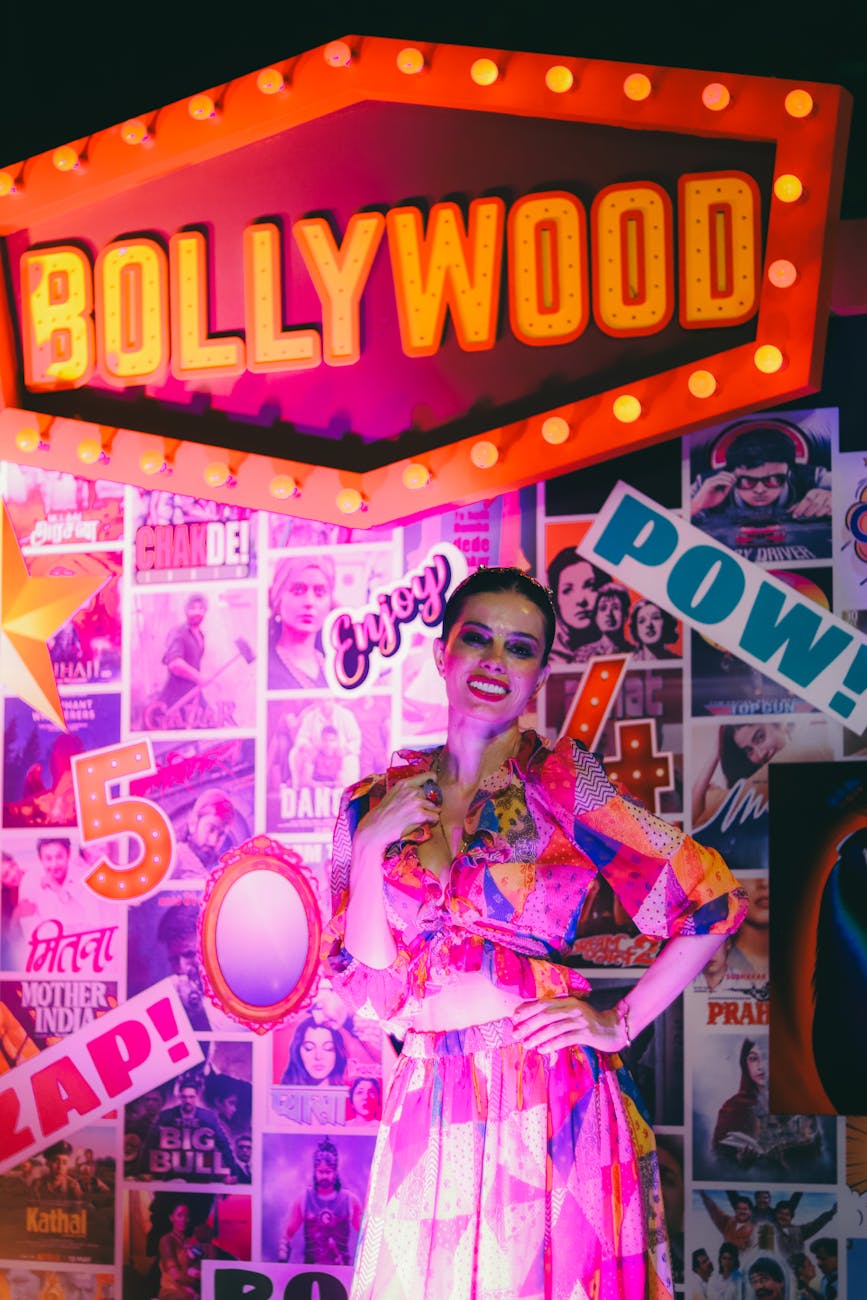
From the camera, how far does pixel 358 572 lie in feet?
12.1

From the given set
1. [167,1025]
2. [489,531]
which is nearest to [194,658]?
[489,531]

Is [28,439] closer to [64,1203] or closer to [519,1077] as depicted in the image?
[64,1203]

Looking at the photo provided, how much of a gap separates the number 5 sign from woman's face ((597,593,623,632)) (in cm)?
124

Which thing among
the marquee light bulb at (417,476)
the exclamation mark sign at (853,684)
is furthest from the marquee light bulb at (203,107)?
the exclamation mark sign at (853,684)

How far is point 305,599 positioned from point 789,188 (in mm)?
1539

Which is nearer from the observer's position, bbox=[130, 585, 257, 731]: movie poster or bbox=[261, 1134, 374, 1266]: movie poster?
bbox=[261, 1134, 374, 1266]: movie poster

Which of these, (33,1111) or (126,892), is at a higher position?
(126,892)

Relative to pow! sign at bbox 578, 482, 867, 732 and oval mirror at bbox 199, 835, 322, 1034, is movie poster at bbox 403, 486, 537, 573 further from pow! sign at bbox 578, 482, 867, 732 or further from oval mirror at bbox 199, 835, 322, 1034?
oval mirror at bbox 199, 835, 322, 1034

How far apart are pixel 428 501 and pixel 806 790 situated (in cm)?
114

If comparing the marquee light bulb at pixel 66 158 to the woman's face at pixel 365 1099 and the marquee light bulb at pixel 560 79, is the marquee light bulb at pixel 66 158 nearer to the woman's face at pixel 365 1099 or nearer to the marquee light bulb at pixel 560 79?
the marquee light bulb at pixel 560 79

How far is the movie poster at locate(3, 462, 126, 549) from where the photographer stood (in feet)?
12.7

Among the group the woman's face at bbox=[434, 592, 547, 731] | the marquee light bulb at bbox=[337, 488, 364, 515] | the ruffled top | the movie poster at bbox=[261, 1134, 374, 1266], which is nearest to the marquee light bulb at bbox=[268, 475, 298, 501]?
the marquee light bulb at bbox=[337, 488, 364, 515]

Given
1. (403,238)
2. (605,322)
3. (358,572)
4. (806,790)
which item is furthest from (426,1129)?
(403,238)

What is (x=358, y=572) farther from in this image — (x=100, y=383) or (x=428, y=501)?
(x=100, y=383)
